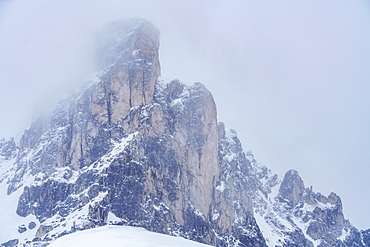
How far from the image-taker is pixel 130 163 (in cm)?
15050

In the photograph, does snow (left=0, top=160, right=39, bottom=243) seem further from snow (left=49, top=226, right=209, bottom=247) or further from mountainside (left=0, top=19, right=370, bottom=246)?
snow (left=49, top=226, right=209, bottom=247)

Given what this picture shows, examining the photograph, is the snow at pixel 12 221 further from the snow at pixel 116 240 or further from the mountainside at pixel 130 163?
the snow at pixel 116 240

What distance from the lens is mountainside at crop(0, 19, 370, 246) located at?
14375 centimetres

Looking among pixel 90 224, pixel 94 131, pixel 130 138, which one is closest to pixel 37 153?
pixel 94 131

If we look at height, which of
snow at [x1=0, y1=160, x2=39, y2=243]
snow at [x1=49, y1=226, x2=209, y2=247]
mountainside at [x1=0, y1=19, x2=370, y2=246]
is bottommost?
snow at [x1=49, y1=226, x2=209, y2=247]

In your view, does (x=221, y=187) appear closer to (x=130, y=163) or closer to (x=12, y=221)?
(x=130, y=163)

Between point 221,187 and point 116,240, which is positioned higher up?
point 221,187

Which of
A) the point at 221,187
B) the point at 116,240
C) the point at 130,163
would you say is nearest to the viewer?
the point at 116,240

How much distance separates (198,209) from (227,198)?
26.2 m

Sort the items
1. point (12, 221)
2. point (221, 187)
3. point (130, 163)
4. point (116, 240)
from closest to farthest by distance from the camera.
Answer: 1. point (116, 240)
2. point (130, 163)
3. point (12, 221)
4. point (221, 187)

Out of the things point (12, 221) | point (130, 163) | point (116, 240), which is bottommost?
point (116, 240)

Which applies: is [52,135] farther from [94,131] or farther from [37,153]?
[94,131]

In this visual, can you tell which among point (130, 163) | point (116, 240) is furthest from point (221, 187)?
point (116, 240)

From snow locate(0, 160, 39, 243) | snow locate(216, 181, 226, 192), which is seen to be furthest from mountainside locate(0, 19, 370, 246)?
snow locate(216, 181, 226, 192)
